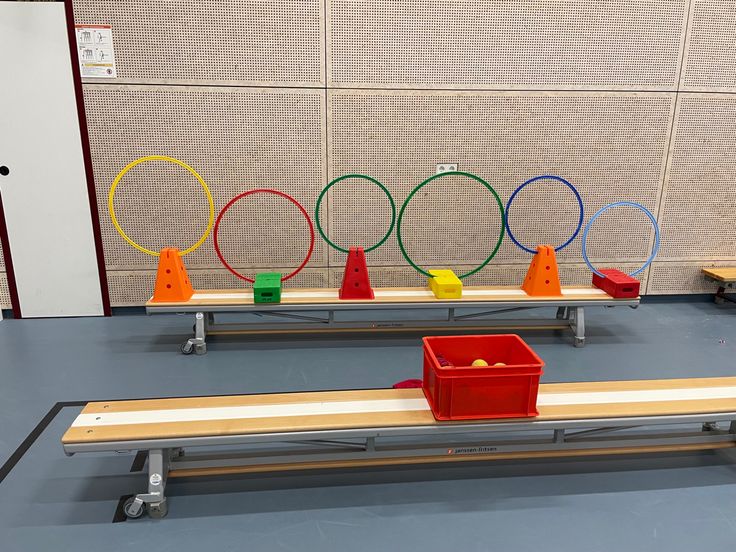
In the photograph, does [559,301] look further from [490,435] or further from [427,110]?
[427,110]

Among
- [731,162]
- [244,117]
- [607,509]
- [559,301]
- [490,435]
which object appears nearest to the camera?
[607,509]

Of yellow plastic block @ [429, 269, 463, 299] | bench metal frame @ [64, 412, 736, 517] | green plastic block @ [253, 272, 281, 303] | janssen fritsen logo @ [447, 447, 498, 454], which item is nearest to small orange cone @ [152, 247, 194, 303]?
green plastic block @ [253, 272, 281, 303]

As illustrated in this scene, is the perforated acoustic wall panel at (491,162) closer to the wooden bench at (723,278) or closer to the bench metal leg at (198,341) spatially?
the wooden bench at (723,278)

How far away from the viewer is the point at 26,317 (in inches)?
175

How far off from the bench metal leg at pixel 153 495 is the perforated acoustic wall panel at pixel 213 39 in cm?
302

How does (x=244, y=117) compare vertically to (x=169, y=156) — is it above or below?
above

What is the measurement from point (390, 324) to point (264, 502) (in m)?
1.96

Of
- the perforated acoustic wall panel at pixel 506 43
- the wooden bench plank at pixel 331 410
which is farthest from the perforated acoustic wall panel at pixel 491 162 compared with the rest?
the wooden bench plank at pixel 331 410

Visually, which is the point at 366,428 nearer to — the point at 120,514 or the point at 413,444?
the point at 413,444

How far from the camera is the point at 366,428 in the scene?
2.20 meters

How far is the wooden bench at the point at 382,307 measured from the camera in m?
3.82

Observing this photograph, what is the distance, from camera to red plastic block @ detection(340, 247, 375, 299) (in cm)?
394

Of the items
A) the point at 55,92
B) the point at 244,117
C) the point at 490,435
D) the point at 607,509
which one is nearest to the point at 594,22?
the point at 244,117

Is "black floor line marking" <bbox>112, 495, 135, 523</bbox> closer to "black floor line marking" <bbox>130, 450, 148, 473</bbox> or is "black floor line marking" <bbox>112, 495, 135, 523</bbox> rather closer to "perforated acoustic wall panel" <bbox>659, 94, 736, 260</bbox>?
"black floor line marking" <bbox>130, 450, 148, 473</bbox>
